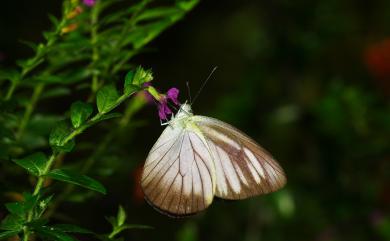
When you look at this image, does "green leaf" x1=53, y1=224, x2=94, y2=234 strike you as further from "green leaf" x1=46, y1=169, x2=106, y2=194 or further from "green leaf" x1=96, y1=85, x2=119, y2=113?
"green leaf" x1=96, y1=85, x2=119, y2=113

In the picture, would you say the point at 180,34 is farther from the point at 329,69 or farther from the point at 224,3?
the point at 329,69

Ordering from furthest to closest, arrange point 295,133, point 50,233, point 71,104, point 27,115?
point 295,133 < point 27,115 < point 71,104 < point 50,233

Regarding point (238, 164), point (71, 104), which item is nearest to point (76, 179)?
point (71, 104)

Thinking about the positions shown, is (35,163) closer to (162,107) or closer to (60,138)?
(60,138)

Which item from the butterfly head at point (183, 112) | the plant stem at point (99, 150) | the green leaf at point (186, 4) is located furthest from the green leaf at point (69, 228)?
the green leaf at point (186, 4)

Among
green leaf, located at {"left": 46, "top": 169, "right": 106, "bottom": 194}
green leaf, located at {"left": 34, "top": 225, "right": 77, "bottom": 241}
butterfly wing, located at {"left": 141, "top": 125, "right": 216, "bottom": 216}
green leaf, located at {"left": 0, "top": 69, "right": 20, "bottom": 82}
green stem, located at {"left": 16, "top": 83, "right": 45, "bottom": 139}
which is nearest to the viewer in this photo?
green leaf, located at {"left": 34, "top": 225, "right": 77, "bottom": 241}

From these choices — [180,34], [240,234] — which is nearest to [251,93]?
[240,234]

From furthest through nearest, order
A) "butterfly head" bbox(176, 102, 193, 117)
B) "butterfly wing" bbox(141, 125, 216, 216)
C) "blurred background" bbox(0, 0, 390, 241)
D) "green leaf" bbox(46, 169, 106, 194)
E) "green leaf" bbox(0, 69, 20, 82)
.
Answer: "blurred background" bbox(0, 0, 390, 241), "butterfly head" bbox(176, 102, 193, 117), "butterfly wing" bbox(141, 125, 216, 216), "green leaf" bbox(0, 69, 20, 82), "green leaf" bbox(46, 169, 106, 194)

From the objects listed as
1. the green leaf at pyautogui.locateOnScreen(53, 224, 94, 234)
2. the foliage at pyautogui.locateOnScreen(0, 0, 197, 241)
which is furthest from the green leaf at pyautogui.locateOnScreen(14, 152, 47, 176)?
the green leaf at pyautogui.locateOnScreen(53, 224, 94, 234)
